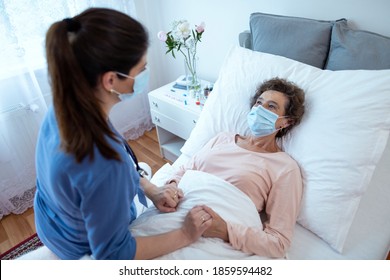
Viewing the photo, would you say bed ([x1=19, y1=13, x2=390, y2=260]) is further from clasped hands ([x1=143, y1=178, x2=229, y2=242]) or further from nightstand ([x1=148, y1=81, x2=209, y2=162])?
nightstand ([x1=148, y1=81, x2=209, y2=162])

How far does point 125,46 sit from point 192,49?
1303 millimetres

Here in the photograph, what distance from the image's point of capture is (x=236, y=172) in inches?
44.1

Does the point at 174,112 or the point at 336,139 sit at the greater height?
the point at 336,139

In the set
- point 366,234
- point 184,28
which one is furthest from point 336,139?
point 184,28

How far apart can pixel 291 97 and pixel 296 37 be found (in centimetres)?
39

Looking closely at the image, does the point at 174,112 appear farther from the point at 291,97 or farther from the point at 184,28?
the point at 291,97

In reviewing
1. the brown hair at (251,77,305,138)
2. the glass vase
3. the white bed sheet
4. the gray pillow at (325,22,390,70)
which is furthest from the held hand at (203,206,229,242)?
A: the glass vase

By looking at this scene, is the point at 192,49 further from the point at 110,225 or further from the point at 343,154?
the point at 110,225

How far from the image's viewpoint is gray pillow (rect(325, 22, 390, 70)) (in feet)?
3.70

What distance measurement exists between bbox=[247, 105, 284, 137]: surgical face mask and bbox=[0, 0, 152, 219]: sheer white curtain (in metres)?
1.25

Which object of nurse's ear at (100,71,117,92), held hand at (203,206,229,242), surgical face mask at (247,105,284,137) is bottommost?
held hand at (203,206,229,242)

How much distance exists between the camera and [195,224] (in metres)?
0.92
